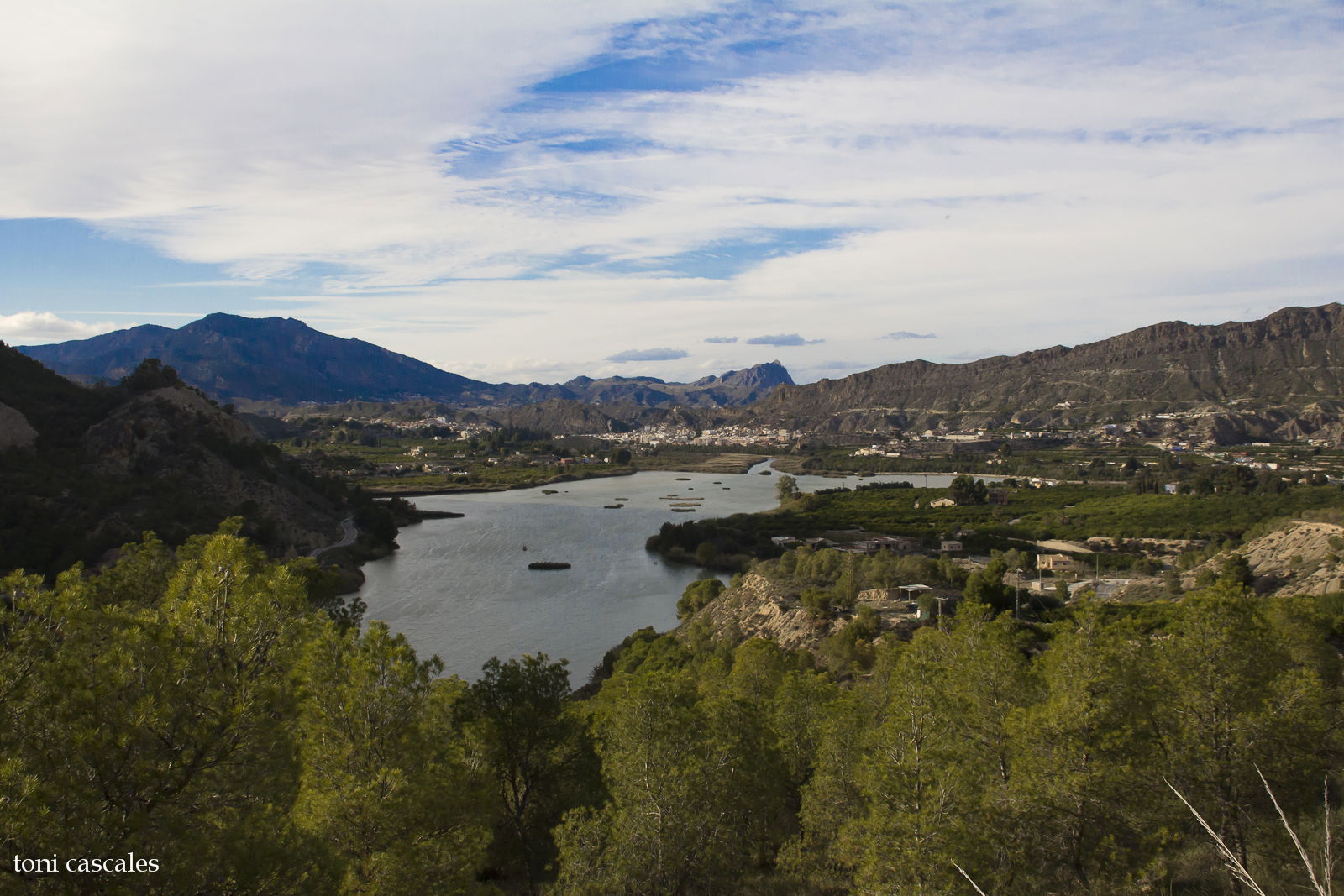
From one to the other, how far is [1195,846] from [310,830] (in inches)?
298

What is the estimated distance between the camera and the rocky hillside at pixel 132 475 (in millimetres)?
26812

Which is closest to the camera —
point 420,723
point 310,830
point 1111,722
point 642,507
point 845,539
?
point 310,830

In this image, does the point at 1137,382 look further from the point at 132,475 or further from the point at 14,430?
the point at 14,430

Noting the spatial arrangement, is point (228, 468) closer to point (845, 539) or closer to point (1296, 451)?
point (845, 539)

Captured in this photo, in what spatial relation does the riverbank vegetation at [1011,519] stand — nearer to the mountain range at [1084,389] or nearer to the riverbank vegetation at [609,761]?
the riverbank vegetation at [609,761]

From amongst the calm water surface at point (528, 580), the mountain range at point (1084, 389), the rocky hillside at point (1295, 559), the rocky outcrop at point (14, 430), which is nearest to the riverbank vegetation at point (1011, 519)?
the rocky hillside at point (1295, 559)

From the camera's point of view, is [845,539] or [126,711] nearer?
[126,711]

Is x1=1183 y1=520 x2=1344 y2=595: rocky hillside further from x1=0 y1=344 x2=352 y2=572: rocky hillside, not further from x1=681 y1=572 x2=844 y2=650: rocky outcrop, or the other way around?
x1=0 y1=344 x2=352 y2=572: rocky hillside

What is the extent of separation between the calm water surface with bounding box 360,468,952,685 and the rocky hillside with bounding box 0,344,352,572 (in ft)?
18.9

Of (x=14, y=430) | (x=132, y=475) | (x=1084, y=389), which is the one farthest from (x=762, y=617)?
(x=1084, y=389)

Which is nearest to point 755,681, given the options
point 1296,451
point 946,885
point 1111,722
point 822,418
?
point 1111,722

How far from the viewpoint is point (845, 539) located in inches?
1497

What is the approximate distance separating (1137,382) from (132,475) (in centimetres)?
11225

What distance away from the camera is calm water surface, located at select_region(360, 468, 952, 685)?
23.2m
